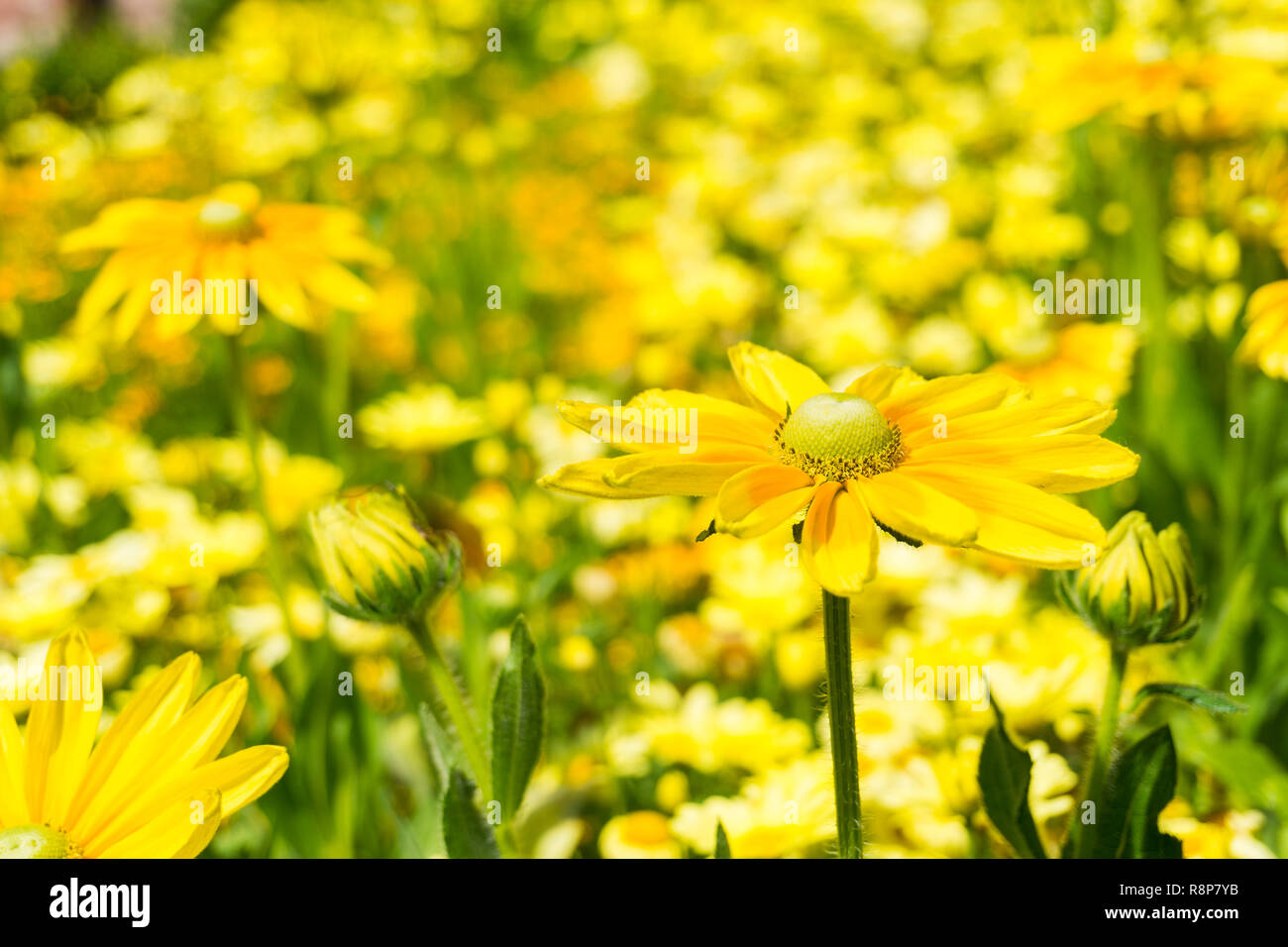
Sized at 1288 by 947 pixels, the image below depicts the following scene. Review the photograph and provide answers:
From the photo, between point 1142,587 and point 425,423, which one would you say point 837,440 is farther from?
point 425,423

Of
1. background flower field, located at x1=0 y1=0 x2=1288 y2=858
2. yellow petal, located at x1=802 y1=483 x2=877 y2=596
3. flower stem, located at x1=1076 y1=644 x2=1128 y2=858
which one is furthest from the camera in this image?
background flower field, located at x1=0 y1=0 x2=1288 y2=858

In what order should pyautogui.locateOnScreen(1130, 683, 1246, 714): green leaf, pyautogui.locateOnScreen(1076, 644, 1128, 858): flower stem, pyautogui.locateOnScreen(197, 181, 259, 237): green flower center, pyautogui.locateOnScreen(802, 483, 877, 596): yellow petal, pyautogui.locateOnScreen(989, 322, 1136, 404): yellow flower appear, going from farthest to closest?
1. pyautogui.locateOnScreen(989, 322, 1136, 404): yellow flower
2. pyautogui.locateOnScreen(197, 181, 259, 237): green flower center
3. pyautogui.locateOnScreen(1076, 644, 1128, 858): flower stem
4. pyautogui.locateOnScreen(1130, 683, 1246, 714): green leaf
5. pyautogui.locateOnScreen(802, 483, 877, 596): yellow petal

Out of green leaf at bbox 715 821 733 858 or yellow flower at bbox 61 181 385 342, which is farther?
yellow flower at bbox 61 181 385 342

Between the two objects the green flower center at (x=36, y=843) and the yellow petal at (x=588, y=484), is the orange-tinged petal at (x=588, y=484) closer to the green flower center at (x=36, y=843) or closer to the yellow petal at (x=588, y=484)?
the yellow petal at (x=588, y=484)

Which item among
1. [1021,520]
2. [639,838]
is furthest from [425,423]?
[1021,520]

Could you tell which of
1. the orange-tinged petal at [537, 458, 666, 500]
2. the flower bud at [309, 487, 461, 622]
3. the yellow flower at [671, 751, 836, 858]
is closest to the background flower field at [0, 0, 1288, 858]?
the yellow flower at [671, 751, 836, 858]

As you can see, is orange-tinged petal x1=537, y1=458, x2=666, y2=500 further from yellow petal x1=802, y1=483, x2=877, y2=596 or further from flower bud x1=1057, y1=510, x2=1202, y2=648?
flower bud x1=1057, y1=510, x2=1202, y2=648
